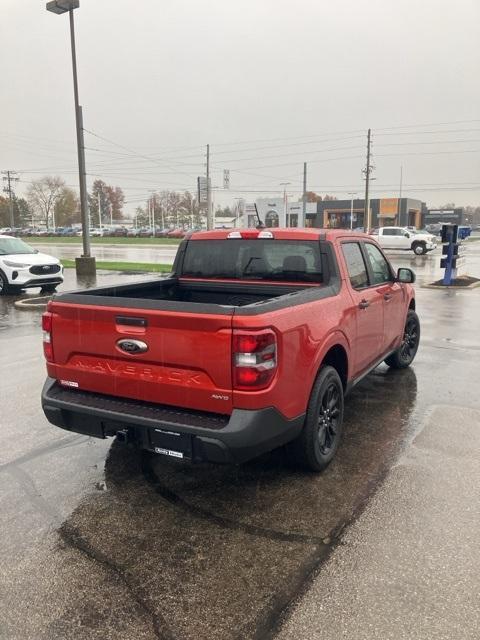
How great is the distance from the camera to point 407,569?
9.00 ft

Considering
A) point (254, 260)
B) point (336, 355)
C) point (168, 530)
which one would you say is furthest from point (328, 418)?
point (254, 260)

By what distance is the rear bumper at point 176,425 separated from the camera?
3002mm

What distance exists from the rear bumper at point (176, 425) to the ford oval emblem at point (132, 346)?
1.20 feet

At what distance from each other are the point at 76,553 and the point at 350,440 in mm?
2421

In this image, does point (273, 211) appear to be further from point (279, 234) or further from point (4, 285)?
point (279, 234)

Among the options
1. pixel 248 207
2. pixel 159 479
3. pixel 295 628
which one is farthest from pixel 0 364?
pixel 248 207

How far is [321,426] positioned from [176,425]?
1239 mm

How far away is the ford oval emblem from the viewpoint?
10.6ft

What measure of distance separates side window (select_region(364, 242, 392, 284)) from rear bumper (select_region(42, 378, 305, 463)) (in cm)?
231

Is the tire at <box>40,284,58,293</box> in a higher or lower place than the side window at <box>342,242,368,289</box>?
lower

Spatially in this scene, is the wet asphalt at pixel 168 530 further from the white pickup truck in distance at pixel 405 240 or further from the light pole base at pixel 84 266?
the white pickup truck in distance at pixel 405 240

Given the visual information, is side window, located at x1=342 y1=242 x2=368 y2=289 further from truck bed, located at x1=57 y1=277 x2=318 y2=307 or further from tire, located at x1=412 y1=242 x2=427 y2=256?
tire, located at x1=412 y1=242 x2=427 y2=256

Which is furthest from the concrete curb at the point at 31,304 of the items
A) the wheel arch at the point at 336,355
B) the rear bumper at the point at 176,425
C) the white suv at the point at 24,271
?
the wheel arch at the point at 336,355

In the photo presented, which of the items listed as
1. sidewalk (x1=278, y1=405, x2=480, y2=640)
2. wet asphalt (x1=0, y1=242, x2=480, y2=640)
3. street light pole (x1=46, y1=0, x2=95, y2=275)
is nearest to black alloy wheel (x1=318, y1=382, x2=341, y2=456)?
wet asphalt (x1=0, y1=242, x2=480, y2=640)
